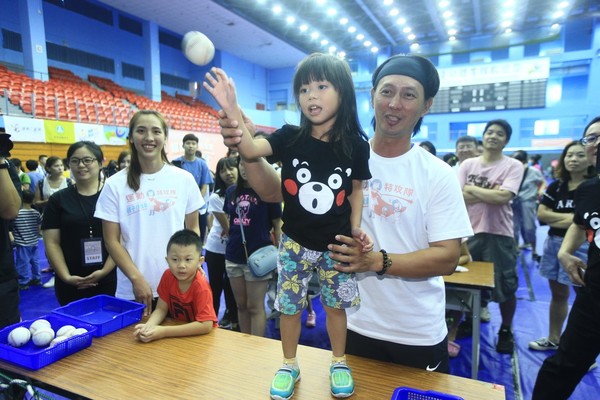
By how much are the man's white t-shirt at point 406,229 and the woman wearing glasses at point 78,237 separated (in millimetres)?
1857

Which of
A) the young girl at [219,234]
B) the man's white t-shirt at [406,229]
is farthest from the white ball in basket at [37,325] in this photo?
the young girl at [219,234]

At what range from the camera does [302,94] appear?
4.23 feet

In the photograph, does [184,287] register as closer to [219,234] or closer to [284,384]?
[284,384]

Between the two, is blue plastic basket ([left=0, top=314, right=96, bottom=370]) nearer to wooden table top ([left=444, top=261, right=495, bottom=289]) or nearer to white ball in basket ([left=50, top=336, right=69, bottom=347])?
white ball in basket ([left=50, top=336, right=69, bottom=347])

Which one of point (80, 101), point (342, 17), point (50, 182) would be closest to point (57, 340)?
point (50, 182)

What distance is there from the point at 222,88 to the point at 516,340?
3.65 metres

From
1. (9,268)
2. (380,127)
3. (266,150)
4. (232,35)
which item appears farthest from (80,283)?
(232,35)

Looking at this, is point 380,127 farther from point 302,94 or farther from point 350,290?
point 350,290

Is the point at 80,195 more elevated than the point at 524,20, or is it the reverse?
the point at 524,20

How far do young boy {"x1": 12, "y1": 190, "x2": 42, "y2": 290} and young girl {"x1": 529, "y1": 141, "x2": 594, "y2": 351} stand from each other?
5922 mm

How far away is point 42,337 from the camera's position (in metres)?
1.40

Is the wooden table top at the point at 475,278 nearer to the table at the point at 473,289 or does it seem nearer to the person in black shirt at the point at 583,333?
the table at the point at 473,289

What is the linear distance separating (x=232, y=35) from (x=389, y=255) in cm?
1624

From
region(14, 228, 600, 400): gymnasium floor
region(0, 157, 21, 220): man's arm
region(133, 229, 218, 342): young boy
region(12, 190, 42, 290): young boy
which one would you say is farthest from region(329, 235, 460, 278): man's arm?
region(12, 190, 42, 290): young boy
